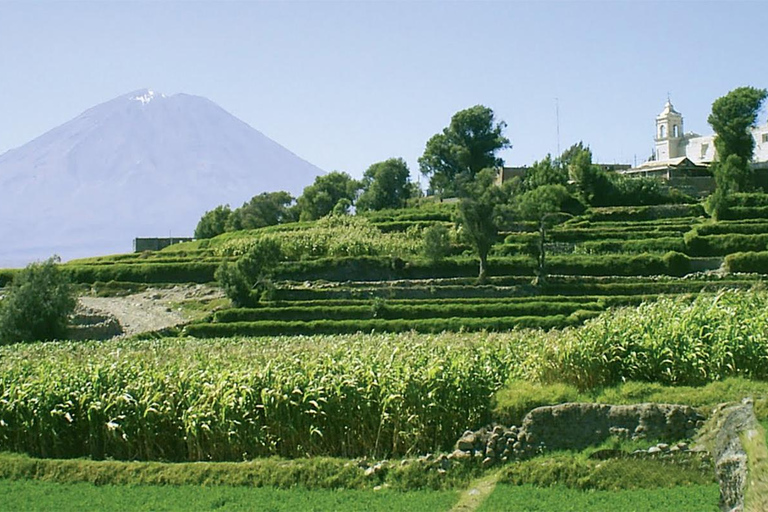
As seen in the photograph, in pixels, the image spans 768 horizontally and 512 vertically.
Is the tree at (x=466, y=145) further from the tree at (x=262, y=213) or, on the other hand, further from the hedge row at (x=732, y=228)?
the hedge row at (x=732, y=228)

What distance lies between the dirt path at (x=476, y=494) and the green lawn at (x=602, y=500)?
11cm

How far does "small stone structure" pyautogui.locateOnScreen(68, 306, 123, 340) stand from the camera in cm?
4169

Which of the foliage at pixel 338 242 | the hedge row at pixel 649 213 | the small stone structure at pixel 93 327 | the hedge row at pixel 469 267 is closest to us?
the small stone structure at pixel 93 327

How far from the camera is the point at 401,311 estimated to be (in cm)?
4066

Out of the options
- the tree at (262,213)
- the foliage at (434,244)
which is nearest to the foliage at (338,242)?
the foliage at (434,244)

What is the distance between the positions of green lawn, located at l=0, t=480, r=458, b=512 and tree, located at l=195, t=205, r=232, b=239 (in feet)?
272

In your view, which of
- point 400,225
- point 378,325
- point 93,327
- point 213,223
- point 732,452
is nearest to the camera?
point 732,452

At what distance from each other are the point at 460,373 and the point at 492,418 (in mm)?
1083

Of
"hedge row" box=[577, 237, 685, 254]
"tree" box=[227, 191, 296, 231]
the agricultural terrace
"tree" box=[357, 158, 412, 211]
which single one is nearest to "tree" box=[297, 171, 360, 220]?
"tree" box=[227, 191, 296, 231]

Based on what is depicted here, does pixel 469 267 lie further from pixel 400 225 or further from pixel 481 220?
pixel 400 225

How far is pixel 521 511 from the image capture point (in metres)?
10.7

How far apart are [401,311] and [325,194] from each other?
53221mm

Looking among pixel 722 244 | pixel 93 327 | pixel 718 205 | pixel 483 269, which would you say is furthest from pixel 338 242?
pixel 718 205

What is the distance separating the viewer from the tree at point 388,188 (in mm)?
85000
